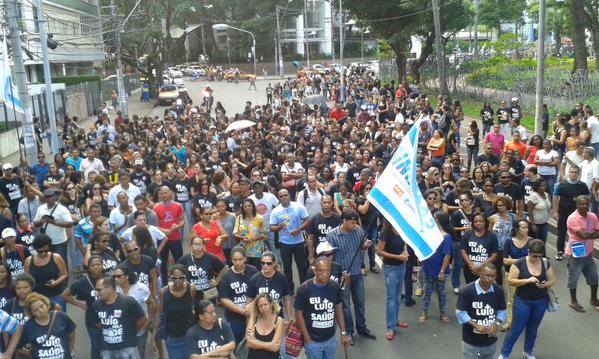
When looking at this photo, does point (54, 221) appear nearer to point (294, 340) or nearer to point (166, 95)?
point (294, 340)

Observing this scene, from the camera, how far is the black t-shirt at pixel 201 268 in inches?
271

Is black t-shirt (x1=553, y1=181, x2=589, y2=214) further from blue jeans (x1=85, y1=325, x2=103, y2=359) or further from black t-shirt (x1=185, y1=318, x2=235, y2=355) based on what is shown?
blue jeans (x1=85, y1=325, x2=103, y2=359)

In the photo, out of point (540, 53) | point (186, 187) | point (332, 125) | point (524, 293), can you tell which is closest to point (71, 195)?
point (186, 187)

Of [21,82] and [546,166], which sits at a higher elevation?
[21,82]

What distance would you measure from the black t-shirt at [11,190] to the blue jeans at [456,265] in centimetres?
750

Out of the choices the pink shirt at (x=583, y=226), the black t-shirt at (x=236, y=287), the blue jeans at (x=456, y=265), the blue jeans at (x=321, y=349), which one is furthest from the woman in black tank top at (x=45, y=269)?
the pink shirt at (x=583, y=226)

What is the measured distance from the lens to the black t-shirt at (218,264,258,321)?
6.36 meters

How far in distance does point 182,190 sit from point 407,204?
229 inches

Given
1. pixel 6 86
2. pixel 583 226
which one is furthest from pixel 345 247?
pixel 6 86

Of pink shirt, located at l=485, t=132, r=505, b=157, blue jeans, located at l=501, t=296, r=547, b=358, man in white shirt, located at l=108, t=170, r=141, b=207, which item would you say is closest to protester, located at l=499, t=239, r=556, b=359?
blue jeans, located at l=501, t=296, r=547, b=358

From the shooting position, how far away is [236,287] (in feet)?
20.9

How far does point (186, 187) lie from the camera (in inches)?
433

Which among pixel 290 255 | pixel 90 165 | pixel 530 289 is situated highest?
pixel 90 165

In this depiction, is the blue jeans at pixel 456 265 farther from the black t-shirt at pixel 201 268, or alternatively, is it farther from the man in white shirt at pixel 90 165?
the man in white shirt at pixel 90 165
